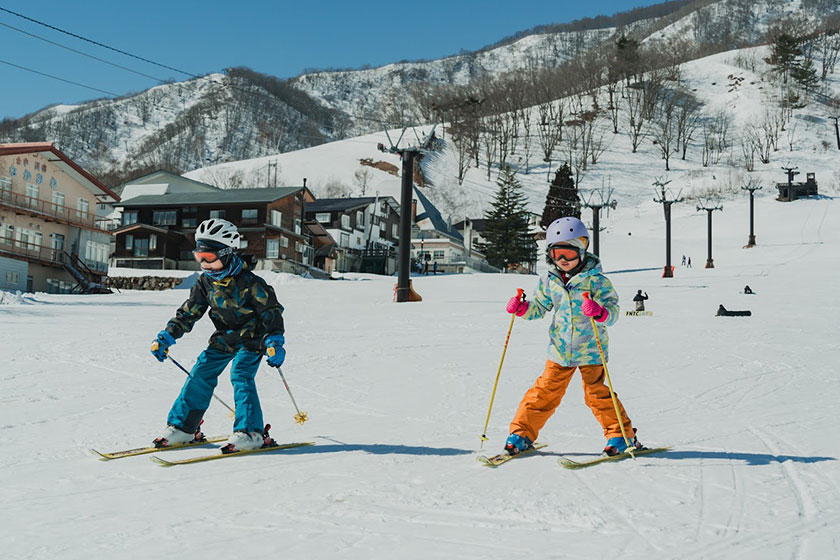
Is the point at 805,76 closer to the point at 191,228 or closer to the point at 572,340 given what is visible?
the point at 191,228

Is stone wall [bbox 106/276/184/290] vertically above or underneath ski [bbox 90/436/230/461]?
above

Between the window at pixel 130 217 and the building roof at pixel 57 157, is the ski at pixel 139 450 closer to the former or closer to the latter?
the building roof at pixel 57 157

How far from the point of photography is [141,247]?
4256 cm

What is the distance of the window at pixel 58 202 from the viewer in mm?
31531

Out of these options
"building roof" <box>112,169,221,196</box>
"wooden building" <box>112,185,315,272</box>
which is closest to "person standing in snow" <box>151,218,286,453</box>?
"wooden building" <box>112,185,315,272</box>

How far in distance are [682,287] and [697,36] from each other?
183 metres

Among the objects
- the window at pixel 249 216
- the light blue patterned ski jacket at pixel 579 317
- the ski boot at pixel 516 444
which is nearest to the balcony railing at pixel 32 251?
the window at pixel 249 216

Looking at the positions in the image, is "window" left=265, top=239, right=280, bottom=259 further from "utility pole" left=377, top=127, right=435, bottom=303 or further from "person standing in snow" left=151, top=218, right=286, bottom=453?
"person standing in snow" left=151, top=218, right=286, bottom=453

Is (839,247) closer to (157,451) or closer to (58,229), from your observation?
(58,229)

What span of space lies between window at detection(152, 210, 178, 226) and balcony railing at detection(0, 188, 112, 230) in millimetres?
8750

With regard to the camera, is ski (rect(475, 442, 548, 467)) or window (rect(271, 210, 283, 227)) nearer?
ski (rect(475, 442, 548, 467))

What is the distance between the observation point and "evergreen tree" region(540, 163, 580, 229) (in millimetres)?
64688

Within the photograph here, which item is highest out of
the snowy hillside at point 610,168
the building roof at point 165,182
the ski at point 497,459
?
the snowy hillside at point 610,168

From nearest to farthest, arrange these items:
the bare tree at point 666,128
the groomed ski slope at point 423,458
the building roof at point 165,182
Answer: the groomed ski slope at point 423,458 < the building roof at point 165,182 < the bare tree at point 666,128
